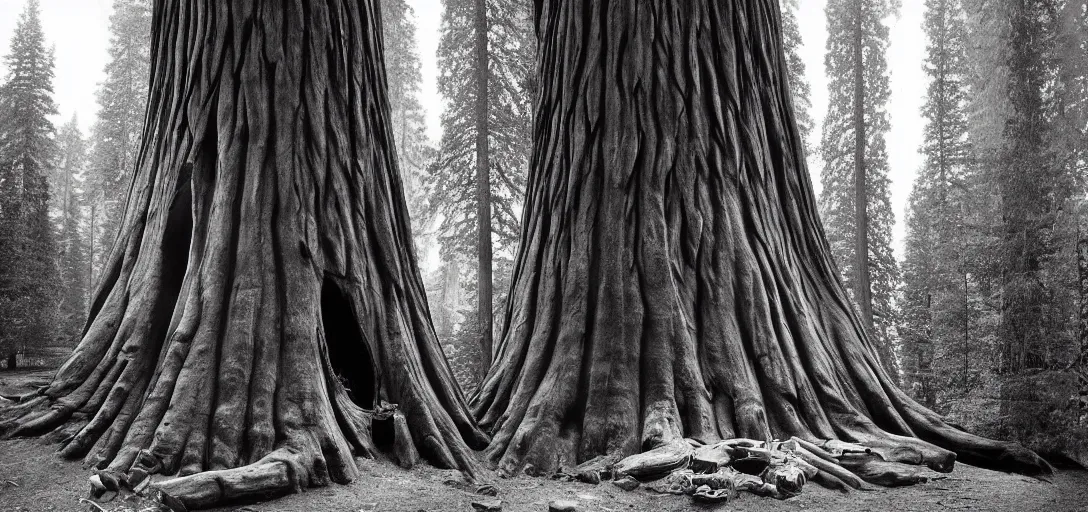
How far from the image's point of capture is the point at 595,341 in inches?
206

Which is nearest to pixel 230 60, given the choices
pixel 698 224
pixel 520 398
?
pixel 520 398

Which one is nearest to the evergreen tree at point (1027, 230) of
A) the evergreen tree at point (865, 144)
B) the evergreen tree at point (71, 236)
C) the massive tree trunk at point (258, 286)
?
the massive tree trunk at point (258, 286)

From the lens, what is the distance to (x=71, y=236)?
28250 millimetres

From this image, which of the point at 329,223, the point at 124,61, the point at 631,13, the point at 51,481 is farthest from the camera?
the point at 124,61

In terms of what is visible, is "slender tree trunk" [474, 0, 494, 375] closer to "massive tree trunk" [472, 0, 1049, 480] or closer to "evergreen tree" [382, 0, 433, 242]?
"evergreen tree" [382, 0, 433, 242]

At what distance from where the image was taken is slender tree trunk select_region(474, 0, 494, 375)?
13883 millimetres

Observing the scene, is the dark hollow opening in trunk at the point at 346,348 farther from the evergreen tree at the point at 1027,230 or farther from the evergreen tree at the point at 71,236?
the evergreen tree at the point at 71,236

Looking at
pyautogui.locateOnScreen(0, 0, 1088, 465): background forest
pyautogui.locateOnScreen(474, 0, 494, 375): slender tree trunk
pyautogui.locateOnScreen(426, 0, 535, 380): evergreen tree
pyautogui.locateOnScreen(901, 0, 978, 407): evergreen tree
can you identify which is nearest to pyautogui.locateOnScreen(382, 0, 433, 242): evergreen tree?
pyautogui.locateOnScreen(0, 0, 1088, 465): background forest

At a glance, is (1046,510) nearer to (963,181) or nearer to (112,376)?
(112,376)

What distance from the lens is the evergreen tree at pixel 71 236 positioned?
73.8 feet

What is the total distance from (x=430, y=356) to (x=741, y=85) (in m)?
3.67

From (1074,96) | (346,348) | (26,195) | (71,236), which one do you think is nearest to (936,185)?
(1074,96)

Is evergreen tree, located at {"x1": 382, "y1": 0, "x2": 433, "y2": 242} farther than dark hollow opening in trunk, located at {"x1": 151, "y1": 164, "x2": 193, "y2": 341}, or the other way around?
evergreen tree, located at {"x1": 382, "y1": 0, "x2": 433, "y2": 242}

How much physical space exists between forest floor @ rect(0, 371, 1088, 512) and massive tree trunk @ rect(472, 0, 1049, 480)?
42 centimetres
